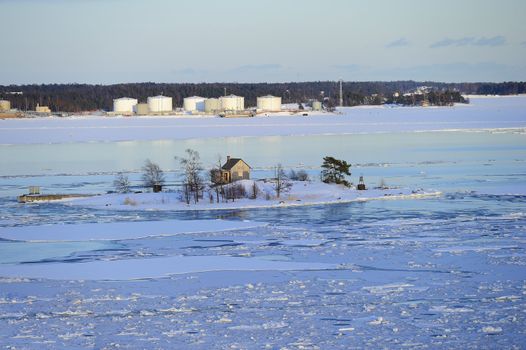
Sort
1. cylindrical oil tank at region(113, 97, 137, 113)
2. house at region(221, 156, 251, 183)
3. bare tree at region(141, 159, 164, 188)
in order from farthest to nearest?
cylindrical oil tank at region(113, 97, 137, 113) → bare tree at region(141, 159, 164, 188) → house at region(221, 156, 251, 183)

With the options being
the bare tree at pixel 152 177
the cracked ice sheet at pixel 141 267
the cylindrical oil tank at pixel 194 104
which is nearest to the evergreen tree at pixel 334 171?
the bare tree at pixel 152 177

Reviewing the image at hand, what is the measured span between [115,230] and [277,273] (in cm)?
651

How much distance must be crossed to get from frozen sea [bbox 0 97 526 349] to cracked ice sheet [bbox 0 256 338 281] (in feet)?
0.11

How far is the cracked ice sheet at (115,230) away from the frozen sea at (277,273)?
49 millimetres

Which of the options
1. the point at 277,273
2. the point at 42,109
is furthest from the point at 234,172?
the point at 42,109

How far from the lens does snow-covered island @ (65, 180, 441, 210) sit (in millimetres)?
25542

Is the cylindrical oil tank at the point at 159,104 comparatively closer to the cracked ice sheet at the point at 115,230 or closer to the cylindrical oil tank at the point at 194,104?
the cylindrical oil tank at the point at 194,104

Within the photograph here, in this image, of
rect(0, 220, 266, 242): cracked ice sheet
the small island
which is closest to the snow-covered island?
the small island

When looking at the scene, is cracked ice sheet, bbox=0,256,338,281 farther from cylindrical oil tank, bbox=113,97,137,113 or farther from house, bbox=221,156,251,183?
cylindrical oil tank, bbox=113,97,137,113

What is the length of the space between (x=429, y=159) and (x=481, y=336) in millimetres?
27334

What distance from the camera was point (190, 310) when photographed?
12828mm

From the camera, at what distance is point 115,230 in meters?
21.0

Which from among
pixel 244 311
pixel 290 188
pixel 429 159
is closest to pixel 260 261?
pixel 244 311

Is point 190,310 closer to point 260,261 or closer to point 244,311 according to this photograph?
point 244,311
